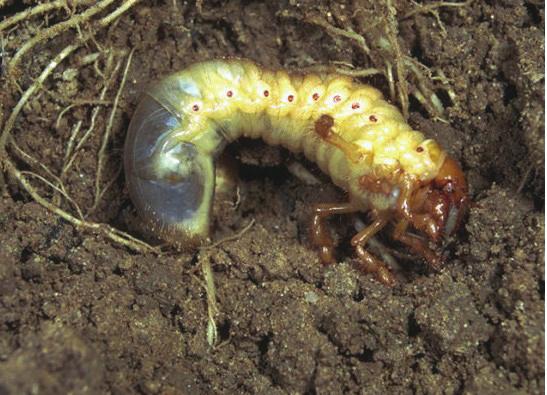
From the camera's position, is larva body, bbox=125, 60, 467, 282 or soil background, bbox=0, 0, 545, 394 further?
larva body, bbox=125, 60, 467, 282

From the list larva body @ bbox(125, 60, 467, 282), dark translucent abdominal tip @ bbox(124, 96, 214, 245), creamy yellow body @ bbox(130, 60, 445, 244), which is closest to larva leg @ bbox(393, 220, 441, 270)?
larva body @ bbox(125, 60, 467, 282)

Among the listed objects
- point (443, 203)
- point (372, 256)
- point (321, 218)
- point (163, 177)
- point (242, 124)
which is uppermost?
point (242, 124)

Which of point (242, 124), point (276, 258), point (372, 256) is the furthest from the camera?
point (242, 124)

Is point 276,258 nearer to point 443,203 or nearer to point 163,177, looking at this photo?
point 163,177

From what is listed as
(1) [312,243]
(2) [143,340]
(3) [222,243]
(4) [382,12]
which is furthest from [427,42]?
(2) [143,340]

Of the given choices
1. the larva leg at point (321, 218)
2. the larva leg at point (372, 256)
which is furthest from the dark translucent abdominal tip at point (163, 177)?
the larva leg at point (372, 256)

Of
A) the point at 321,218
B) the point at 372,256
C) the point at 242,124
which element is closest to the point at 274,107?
the point at 242,124

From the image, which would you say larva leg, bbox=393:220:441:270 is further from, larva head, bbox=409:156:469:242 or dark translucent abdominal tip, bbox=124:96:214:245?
dark translucent abdominal tip, bbox=124:96:214:245
